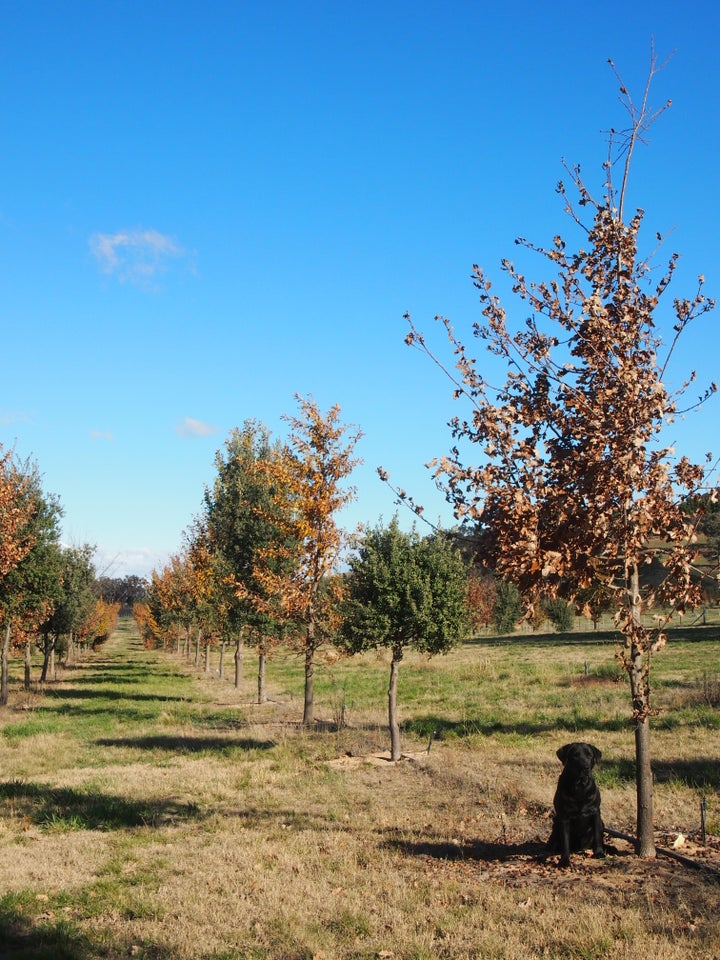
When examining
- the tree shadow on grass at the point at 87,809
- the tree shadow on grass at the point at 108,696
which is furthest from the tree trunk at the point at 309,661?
the tree shadow on grass at the point at 108,696

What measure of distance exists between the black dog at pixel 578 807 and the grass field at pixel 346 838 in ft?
0.74

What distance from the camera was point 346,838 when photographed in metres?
11.2

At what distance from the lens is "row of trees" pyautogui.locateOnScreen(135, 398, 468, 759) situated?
18141 mm

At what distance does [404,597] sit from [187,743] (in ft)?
26.8

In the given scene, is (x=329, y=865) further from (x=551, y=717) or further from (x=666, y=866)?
(x=551, y=717)

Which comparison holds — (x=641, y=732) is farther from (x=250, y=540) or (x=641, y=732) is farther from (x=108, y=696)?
(x=108, y=696)

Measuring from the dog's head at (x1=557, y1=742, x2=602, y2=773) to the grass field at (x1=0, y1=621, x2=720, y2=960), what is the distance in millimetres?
1163

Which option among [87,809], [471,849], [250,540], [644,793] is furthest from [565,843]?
[250,540]

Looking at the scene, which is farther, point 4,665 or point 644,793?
point 4,665

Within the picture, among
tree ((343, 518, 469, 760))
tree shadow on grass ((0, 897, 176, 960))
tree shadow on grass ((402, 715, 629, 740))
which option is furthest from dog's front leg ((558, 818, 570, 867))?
tree shadow on grass ((402, 715, 629, 740))

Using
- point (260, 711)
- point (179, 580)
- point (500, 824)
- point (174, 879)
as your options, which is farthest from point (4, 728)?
point (179, 580)

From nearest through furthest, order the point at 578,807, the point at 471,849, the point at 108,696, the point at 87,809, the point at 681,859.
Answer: the point at 681,859
the point at 578,807
the point at 471,849
the point at 87,809
the point at 108,696

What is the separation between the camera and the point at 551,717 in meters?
22.0

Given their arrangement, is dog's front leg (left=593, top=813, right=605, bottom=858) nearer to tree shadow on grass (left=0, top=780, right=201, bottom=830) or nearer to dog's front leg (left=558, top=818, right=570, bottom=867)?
dog's front leg (left=558, top=818, right=570, bottom=867)
